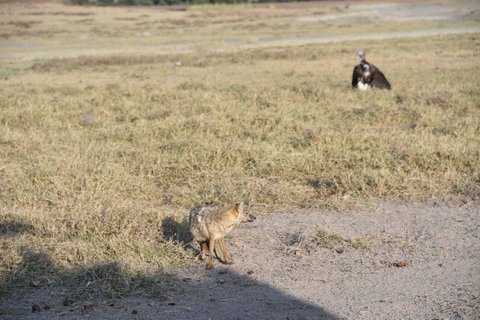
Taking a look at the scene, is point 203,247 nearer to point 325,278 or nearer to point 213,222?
point 213,222

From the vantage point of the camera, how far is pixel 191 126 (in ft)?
28.2

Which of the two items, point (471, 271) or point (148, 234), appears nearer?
point (471, 271)

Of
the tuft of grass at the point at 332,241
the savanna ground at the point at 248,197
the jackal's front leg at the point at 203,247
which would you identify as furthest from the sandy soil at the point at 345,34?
the jackal's front leg at the point at 203,247

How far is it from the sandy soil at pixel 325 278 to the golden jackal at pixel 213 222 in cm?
24

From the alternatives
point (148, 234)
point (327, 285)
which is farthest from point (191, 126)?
point (327, 285)

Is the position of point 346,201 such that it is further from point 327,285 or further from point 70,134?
point 70,134

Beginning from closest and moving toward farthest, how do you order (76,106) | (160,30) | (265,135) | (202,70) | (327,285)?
(327,285) → (265,135) → (76,106) → (202,70) → (160,30)

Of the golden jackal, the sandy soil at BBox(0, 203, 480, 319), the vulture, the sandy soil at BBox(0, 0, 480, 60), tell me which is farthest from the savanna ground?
the sandy soil at BBox(0, 0, 480, 60)

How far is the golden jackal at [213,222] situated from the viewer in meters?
4.20

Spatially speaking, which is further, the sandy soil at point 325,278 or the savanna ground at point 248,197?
the savanna ground at point 248,197

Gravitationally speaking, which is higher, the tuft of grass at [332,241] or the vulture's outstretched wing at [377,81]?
the vulture's outstretched wing at [377,81]

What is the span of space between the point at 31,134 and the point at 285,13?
4873 cm

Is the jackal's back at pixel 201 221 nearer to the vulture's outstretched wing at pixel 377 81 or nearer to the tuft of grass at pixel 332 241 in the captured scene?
the tuft of grass at pixel 332 241

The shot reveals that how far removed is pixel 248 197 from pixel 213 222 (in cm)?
165
